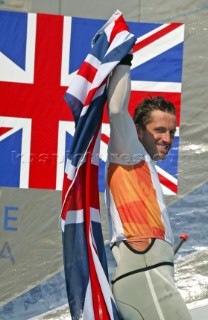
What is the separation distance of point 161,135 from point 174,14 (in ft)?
3.98

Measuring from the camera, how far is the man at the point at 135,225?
1.98 m

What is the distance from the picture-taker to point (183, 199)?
3295 millimetres

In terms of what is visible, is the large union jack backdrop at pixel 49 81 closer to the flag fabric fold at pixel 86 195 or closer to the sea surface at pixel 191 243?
the sea surface at pixel 191 243

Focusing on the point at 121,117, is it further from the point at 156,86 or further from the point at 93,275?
the point at 156,86

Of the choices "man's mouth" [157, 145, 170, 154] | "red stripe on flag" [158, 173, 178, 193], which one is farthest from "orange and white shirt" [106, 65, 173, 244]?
"red stripe on flag" [158, 173, 178, 193]

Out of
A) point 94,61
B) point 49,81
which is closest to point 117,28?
point 94,61

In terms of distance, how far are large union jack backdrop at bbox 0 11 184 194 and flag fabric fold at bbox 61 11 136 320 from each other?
3.96 feet

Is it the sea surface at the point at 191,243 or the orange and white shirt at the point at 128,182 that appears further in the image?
the sea surface at the point at 191,243

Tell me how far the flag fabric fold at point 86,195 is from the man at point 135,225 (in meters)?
0.03

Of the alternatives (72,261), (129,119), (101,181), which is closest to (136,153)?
(129,119)

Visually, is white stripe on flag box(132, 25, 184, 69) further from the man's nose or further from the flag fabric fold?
the flag fabric fold

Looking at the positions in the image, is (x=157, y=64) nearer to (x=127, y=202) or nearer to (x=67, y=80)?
(x=67, y=80)

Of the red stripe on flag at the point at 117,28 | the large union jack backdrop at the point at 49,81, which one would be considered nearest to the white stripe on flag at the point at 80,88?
the red stripe on flag at the point at 117,28

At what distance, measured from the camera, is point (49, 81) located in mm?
3285
